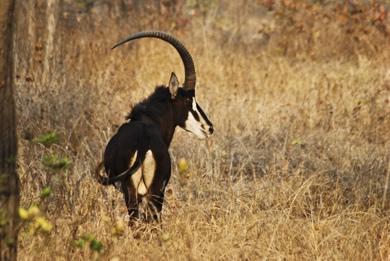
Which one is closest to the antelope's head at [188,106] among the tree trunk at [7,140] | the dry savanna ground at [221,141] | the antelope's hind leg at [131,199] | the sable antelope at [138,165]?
the dry savanna ground at [221,141]

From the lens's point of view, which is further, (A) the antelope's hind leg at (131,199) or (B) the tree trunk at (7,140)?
(A) the antelope's hind leg at (131,199)

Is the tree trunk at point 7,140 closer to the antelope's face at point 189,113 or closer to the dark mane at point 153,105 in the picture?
the dark mane at point 153,105

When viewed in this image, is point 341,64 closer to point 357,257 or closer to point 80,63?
point 80,63

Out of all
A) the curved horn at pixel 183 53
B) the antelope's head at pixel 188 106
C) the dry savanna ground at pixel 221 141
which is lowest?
the dry savanna ground at pixel 221 141

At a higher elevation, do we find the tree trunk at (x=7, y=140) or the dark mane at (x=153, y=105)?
the tree trunk at (x=7, y=140)

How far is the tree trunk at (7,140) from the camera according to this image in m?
4.60

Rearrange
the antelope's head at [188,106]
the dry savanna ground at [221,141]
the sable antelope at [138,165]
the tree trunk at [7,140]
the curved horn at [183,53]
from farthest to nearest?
the antelope's head at [188,106] < the curved horn at [183,53] < the sable antelope at [138,165] < the dry savanna ground at [221,141] < the tree trunk at [7,140]

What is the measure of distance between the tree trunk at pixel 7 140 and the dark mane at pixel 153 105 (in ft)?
7.73

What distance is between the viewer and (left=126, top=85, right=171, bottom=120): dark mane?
7164 mm

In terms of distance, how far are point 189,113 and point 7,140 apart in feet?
10.2

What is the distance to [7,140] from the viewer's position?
4785mm

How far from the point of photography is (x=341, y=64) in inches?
616

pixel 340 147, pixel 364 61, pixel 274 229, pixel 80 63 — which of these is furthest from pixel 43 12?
pixel 274 229

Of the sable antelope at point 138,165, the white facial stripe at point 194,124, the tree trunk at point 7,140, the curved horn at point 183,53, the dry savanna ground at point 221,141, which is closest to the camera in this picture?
the tree trunk at point 7,140
